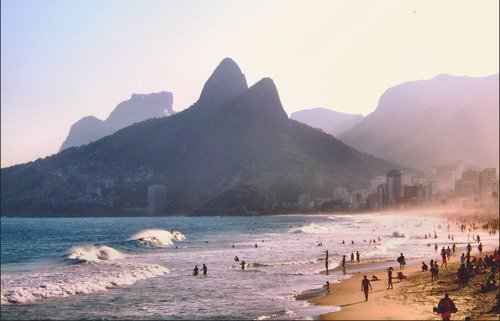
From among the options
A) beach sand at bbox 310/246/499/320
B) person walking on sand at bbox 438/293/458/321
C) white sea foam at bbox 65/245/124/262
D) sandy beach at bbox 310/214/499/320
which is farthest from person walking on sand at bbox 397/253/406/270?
white sea foam at bbox 65/245/124/262

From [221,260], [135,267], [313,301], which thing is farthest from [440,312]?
[221,260]

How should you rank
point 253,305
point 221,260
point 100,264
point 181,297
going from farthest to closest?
point 221,260 → point 100,264 → point 181,297 → point 253,305

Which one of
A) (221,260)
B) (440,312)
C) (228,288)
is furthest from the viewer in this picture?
(221,260)

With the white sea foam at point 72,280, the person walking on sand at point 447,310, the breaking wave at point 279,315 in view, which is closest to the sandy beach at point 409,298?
the person walking on sand at point 447,310

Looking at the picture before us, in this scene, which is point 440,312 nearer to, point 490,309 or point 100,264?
point 490,309

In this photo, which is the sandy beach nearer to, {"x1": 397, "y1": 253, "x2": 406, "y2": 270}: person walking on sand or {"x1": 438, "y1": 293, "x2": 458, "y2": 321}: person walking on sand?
{"x1": 438, "y1": 293, "x2": 458, "y2": 321}: person walking on sand
